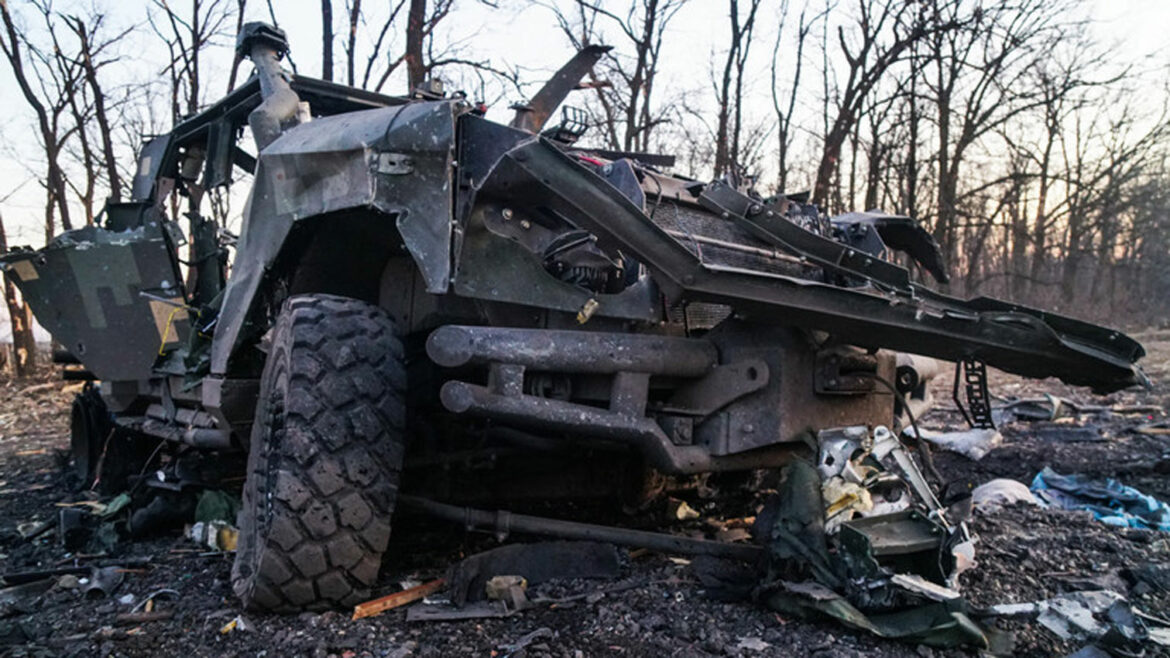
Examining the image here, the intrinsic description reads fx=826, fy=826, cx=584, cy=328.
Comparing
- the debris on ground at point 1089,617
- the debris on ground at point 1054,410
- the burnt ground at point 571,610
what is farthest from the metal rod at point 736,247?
the debris on ground at point 1054,410

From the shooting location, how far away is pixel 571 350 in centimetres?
298

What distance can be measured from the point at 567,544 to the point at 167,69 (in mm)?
18664

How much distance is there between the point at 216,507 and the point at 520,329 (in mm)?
2759

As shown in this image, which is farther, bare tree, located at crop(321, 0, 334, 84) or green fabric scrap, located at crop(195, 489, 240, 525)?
bare tree, located at crop(321, 0, 334, 84)

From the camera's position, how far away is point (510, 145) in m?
2.81

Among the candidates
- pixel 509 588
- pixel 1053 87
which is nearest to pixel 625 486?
pixel 509 588

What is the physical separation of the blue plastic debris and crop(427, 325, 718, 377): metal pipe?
2787 mm

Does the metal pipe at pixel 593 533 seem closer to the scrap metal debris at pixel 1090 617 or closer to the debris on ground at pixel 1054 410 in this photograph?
the scrap metal debris at pixel 1090 617

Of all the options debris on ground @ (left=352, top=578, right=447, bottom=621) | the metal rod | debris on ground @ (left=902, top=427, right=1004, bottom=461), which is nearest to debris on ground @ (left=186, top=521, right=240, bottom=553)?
debris on ground @ (left=352, top=578, right=447, bottom=621)

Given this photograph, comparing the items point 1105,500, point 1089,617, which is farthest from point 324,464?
point 1105,500

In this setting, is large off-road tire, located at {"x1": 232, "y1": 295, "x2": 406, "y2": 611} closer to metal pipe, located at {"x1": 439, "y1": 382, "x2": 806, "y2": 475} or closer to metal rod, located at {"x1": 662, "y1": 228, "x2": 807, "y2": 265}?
metal pipe, located at {"x1": 439, "y1": 382, "x2": 806, "y2": 475}

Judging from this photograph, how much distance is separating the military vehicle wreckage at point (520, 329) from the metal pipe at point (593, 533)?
0.23 meters

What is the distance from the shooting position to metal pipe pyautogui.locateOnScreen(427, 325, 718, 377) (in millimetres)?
2838

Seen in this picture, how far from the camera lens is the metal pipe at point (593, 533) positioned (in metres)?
3.38
